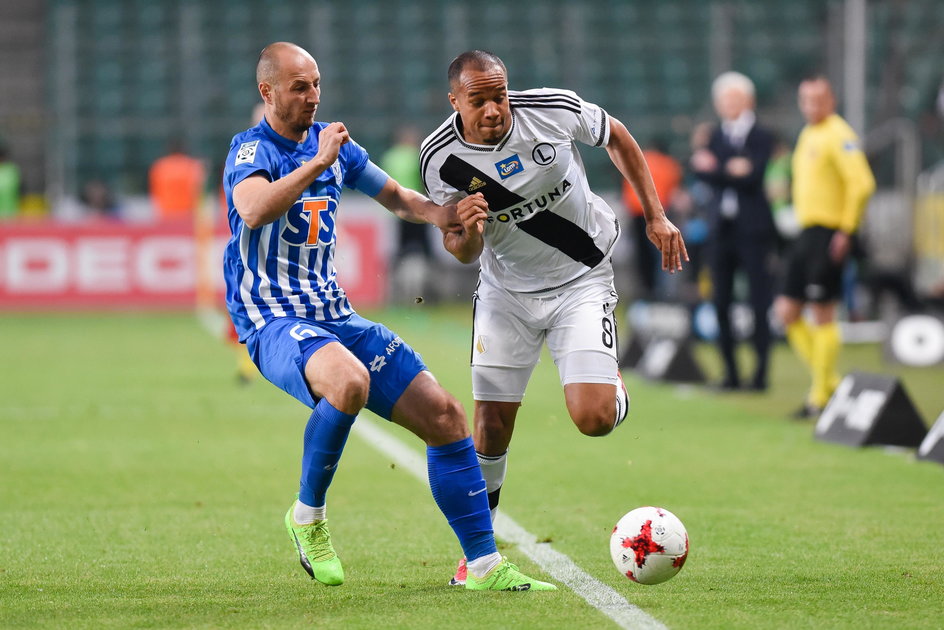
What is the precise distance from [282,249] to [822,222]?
20.1 feet

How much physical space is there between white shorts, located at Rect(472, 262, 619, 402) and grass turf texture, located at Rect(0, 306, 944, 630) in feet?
2.43

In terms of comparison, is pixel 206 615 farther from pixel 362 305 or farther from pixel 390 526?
pixel 362 305

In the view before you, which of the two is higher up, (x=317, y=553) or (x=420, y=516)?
(x=317, y=553)

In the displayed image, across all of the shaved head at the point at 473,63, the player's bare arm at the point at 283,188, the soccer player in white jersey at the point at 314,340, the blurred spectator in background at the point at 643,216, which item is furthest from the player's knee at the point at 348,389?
the blurred spectator in background at the point at 643,216

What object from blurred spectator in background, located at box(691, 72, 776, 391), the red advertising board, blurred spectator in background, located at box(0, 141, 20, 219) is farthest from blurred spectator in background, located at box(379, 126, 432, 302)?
blurred spectator in background, located at box(691, 72, 776, 391)

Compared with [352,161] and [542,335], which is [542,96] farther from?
[542,335]

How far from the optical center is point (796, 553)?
5.77 meters

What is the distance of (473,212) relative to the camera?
17.3 feet

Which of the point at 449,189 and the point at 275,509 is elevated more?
the point at 449,189

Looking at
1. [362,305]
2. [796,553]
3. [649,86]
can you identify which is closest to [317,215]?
[796,553]

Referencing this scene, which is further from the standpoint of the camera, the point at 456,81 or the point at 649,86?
the point at 649,86

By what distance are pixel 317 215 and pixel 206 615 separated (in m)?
1.50

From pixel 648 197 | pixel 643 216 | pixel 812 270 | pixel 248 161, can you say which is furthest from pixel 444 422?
pixel 643 216

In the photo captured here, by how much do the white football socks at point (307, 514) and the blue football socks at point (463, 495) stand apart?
437mm
